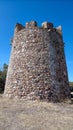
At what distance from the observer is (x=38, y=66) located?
31.8ft

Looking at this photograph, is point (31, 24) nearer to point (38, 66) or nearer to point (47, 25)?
point (47, 25)

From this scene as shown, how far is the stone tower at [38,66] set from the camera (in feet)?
30.5

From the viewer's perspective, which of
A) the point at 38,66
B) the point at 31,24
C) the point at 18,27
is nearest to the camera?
the point at 38,66

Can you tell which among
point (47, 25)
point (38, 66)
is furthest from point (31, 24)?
point (38, 66)

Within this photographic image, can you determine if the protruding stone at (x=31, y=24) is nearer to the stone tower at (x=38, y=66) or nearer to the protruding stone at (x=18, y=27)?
the stone tower at (x=38, y=66)

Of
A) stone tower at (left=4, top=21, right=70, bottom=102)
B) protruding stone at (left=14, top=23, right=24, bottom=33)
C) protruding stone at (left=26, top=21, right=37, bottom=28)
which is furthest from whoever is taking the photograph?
protruding stone at (left=14, top=23, right=24, bottom=33)

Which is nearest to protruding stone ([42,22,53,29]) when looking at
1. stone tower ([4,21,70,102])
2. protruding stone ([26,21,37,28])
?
stone tower ([4,21,70,102])

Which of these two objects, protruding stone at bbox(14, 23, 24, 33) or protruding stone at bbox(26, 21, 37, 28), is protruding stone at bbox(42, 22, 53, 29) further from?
protruding stone at bbox(14, 23, 24, 33)

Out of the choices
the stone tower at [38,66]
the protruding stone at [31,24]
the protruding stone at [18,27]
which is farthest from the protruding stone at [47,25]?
the protruding stone at [18,27]

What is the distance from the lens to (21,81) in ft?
32.0

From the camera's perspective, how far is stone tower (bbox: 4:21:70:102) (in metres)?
9.30

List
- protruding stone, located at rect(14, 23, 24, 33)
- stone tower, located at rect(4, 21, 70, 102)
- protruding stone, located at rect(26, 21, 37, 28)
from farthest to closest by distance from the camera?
protruding stone, located at rect(14, 23, 24, 33) < protruding stone, located at rect(26, 21, 37, 28) < stone tower, located at rect(4, 21, 70, 102)

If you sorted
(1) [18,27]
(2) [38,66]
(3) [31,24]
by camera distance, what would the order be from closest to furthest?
1. (2) [38,66]
2. (3) [31,24]
3. (1) [18,27]

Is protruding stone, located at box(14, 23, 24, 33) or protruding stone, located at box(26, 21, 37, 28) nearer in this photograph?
protruding stone, located at box(26, 21, 37, 28)
